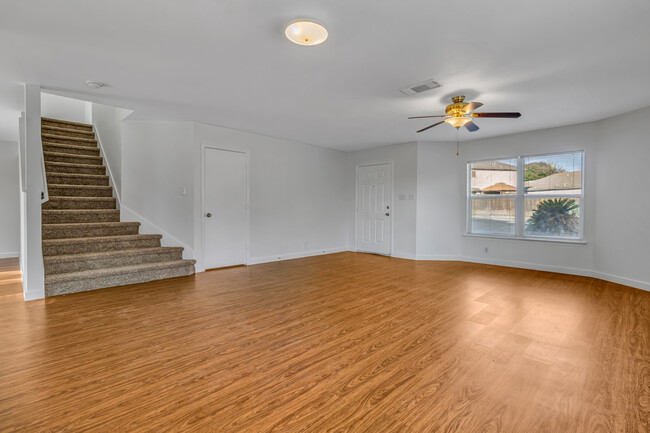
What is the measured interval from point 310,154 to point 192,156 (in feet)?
8.78

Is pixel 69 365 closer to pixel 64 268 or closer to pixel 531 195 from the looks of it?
pixel 64 268

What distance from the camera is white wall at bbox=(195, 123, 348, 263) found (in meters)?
5.90

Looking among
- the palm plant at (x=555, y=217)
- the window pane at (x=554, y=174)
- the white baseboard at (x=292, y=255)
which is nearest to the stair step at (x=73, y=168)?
the white baseboard at (x=292, y=255)

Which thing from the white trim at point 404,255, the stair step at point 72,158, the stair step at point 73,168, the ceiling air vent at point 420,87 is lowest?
the white trim at point 404,255

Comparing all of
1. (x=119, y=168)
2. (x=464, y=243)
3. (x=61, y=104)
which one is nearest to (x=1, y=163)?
(x=61, y=104)

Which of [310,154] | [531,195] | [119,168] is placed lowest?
[531,195]

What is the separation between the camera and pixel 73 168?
5730 mm

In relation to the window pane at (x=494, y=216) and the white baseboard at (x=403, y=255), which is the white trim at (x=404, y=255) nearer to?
the white baseboard at (x=403, y=255)

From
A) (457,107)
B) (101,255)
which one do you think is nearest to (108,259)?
(101,255)

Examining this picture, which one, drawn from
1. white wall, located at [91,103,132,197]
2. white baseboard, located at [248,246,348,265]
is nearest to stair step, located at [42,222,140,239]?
white wall, located at [91,103,132,197]

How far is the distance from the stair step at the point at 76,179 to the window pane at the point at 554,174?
7.81m

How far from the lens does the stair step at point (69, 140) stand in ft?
19.6

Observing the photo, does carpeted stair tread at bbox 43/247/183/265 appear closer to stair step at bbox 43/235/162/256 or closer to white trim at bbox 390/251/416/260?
stair step at bbox 43/235/162/256

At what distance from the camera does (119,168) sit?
5621 mm
